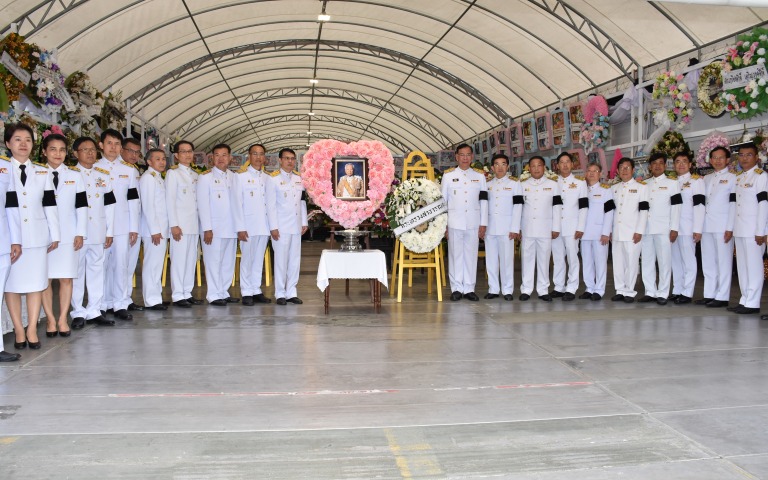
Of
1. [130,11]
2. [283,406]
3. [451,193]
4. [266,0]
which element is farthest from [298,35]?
[283,406]

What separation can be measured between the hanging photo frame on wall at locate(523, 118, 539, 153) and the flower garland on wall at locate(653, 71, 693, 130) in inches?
277

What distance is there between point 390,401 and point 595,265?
5.13 metres

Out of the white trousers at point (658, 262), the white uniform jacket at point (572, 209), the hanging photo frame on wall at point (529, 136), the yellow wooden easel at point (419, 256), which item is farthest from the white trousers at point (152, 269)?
the hanging photo frame on wall at point (529, 136)

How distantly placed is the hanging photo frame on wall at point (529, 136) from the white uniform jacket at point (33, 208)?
48.3 ft

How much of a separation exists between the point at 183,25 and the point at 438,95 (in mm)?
9915

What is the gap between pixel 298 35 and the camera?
19.4 m

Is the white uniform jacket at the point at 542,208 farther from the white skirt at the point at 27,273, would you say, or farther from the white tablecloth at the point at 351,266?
the white skirt at the point at 27,273

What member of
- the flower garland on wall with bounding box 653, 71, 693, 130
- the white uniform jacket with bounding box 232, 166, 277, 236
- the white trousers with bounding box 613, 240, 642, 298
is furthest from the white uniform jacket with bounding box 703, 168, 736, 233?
the white uniform jacket with bounding box 232, 166, 277, 236

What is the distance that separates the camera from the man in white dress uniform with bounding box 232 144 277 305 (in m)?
7.52

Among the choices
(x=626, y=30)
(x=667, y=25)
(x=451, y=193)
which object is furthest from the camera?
(x=626, y=30)

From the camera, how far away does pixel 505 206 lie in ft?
26.3

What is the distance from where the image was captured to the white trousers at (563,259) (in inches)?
317

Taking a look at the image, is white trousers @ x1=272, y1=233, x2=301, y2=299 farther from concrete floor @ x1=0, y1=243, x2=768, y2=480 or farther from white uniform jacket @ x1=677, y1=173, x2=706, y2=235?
white uniform jacket @ x1=677, y1=173, x2=706, y2=235

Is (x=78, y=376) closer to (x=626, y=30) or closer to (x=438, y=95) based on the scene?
(x=626, y=30)
